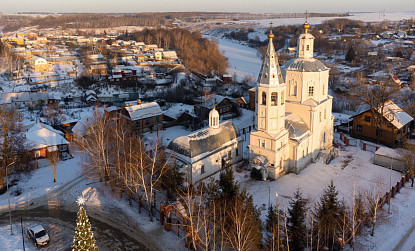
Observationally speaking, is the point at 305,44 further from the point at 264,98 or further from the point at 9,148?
the point at 9,148

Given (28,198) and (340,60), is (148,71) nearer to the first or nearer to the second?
(340,60)

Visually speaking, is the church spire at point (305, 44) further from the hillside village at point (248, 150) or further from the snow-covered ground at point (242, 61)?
the snow-covered ground at point (242, 61)

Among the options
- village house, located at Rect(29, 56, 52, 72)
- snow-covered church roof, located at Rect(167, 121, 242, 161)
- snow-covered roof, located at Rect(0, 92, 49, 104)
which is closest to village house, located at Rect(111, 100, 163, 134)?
snow-covered church roof, located at Rect(167, 121, 242, 161)

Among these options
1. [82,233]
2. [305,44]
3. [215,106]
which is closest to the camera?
[82,233]

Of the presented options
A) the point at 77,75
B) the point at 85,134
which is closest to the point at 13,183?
the point at 85,134

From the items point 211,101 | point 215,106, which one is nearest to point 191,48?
point 211,101

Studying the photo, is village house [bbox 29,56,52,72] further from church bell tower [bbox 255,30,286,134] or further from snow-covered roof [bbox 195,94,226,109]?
church bell tower [bbox 255,30,286,134]

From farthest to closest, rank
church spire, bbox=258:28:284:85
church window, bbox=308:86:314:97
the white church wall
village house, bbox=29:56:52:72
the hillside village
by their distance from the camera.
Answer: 1. village house, bbox=29:56:52:72
2. church window, bbox=308:86:314:97
3. the white church wall
4. church spire, bbox=258:28:284:85
5. the hillside village

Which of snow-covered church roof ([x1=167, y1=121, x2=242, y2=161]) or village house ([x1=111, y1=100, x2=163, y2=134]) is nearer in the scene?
snow-covered church roof ([x1=167, y1=121, x2=242, y2=161])
